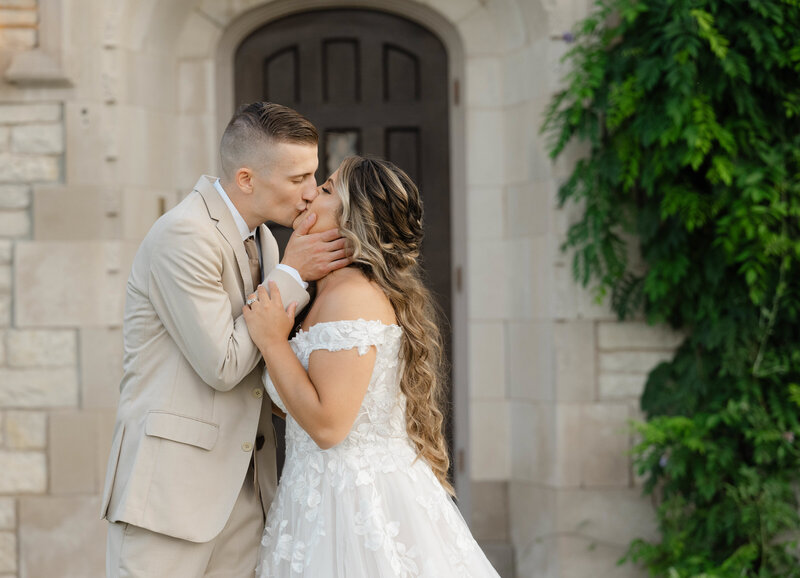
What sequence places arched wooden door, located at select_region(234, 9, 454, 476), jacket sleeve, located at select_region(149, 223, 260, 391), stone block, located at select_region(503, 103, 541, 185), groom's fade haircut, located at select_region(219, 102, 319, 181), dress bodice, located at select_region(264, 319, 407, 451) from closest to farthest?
jacket sleeve, located at select_region(149, 223, 260, 391), dress bodice, located at select_region(264, 319, 407, 451), groom's fade haircut, located at select_region(219, 102, 319, 181), stone block, located at select_region(503, 103, 541, 185), arched wooden door, located at select_region(234, 9, 454, 476)

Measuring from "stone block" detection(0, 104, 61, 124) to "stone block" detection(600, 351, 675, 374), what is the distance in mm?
2967

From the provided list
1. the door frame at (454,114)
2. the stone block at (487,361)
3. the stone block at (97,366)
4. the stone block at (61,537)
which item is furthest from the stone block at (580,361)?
the stone block at (61,537)

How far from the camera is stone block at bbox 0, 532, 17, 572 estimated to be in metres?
4.31

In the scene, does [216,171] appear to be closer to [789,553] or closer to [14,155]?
[14,155]

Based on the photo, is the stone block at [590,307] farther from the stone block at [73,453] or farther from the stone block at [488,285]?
the stone block at [73,453]

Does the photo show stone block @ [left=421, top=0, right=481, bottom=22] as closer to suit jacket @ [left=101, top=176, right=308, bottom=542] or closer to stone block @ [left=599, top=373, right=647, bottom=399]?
stone block @ [left=599, top=373, right=647, bottom=399]

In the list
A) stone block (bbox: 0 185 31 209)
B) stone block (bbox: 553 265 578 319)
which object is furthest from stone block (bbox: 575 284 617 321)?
stone block (bbox: 0 185 31 209)

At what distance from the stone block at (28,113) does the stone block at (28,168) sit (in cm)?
17

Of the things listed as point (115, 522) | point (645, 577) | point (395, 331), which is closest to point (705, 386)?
point (645, 577)

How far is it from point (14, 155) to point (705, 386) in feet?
11.5

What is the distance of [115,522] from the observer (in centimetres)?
221

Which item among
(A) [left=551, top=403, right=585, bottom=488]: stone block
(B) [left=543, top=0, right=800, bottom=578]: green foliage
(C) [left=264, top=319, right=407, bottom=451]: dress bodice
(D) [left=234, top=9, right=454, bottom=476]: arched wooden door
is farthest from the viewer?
(D) [left=234, top=9, right=454, bottom=476]: arched wooden door

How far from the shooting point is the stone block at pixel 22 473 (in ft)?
14.2

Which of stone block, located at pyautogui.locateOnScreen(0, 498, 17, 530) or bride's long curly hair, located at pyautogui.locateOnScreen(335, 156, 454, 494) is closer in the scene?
bride's long curly hair, located at pyautogui.locateOnScreen(335, 156, 454, 494)
